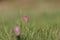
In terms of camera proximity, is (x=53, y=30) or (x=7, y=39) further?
(x=53, y=30)

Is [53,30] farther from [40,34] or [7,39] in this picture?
[7,39]

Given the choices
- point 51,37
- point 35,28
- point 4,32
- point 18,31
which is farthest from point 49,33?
point 18,31

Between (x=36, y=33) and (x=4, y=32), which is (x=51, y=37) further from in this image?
(x=4, y=32)

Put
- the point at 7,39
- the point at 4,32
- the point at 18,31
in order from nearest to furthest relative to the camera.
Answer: the point at 18,31 < the point at 7,39 < the point at 4,32

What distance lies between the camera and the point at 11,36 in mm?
2400

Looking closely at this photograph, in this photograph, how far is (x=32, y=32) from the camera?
2.40 meters

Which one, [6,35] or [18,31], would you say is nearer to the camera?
[18,31]

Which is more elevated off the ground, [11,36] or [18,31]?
[18,31]

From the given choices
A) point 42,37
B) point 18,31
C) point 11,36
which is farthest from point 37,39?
point 18,31

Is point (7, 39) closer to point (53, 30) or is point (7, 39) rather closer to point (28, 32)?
point (28, 32)

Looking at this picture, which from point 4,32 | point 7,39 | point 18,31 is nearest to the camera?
point 18,31

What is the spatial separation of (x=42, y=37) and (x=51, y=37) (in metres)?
0.08

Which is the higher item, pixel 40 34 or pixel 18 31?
pixel 18 31

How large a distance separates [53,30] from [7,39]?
447 mm
